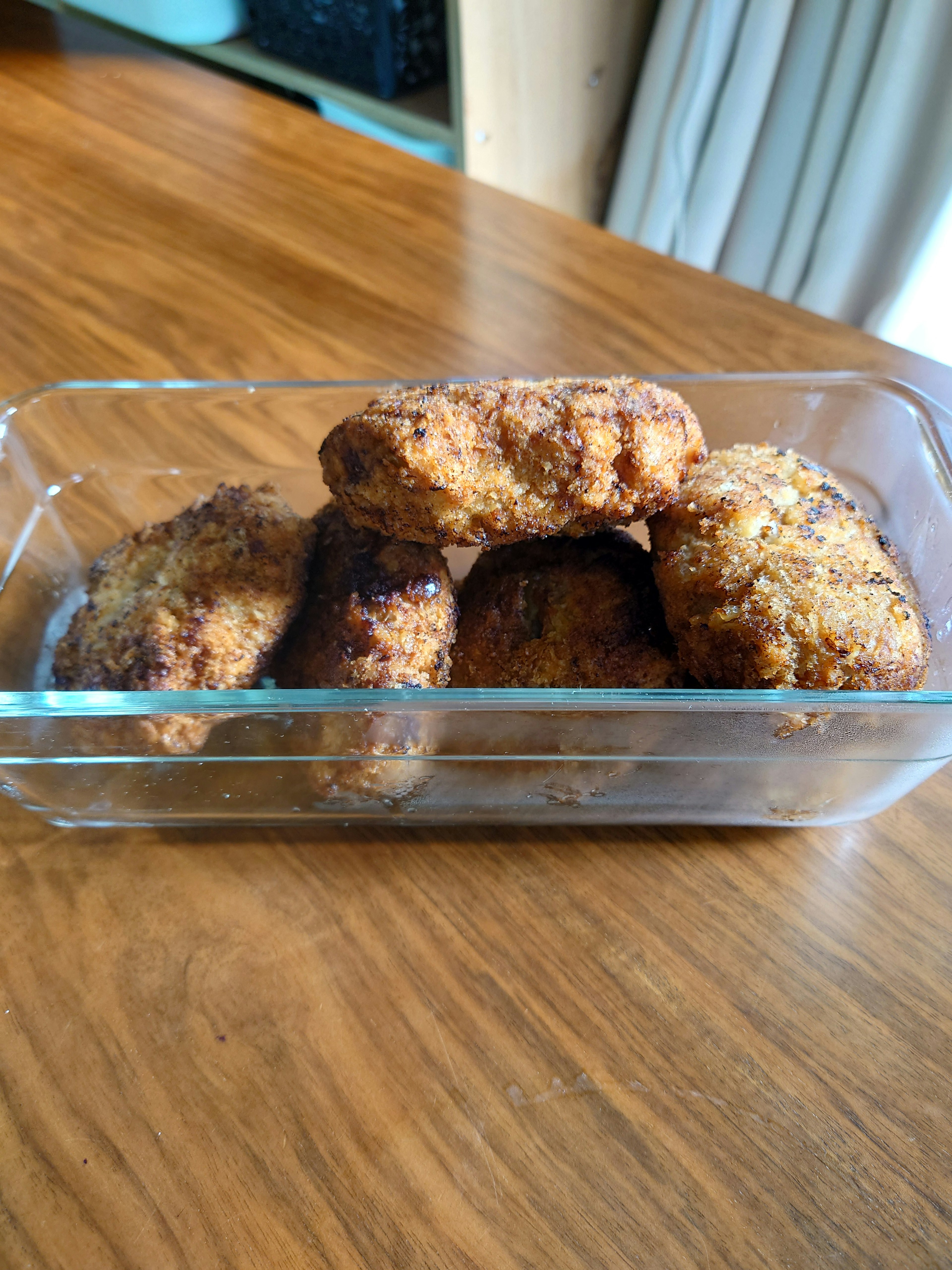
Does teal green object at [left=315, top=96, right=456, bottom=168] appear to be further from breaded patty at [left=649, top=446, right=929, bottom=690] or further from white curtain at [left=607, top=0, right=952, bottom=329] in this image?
breaded patty at [left=649, top=446, right=929, bottom=690]

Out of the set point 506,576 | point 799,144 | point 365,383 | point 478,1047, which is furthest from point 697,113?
point 478,1047

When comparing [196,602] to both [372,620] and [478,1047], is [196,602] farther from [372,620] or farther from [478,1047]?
[478,1047]

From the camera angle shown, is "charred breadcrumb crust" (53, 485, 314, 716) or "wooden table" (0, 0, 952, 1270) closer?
"wooden table" (0, 0, 952, 1270)

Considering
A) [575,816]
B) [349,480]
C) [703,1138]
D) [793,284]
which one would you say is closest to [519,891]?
[575,816]

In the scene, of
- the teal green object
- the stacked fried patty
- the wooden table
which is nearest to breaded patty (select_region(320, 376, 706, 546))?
the stacked fried patty

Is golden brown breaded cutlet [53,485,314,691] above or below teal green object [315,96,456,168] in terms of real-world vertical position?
below

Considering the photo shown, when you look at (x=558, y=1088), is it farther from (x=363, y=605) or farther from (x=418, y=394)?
(x=418, y=394)
